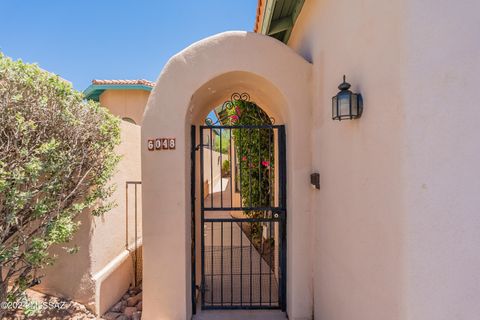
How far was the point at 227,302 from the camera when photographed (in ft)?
16.3

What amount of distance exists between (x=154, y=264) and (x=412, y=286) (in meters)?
3.58

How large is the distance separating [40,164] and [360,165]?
3915 millimetres

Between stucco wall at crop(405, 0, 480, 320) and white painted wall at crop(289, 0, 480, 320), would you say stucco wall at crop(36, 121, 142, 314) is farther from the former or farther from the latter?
stucco wall at crop(405, 0, 480, 320)

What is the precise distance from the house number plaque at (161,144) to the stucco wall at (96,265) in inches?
56.7

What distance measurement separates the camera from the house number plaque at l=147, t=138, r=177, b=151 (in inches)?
159

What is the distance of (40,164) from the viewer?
10.3ft

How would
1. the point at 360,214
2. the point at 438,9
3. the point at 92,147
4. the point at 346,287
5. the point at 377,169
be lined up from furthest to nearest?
1. the point at 92,147
2. the point at 346,287
3. the point at 360,214
4. the point at 377,169
5. the point at 438,9

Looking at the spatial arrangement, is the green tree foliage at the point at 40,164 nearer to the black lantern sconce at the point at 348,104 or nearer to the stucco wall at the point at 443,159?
the black lantern sconce at the point at 348,104

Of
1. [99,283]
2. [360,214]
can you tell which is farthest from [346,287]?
[99,283]

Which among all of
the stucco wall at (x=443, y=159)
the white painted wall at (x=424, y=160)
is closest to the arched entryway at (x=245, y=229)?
the white painted wall at (x=424, y=160)

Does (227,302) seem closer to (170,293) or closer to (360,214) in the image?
(170,293)

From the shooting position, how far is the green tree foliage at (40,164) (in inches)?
118

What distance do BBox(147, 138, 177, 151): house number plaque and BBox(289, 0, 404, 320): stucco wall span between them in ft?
7.69

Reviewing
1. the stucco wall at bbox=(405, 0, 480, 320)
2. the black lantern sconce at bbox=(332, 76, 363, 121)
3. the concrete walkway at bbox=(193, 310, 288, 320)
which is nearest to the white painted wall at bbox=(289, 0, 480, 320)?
the stucco wall at bbox=(405, 0, 480, 320)
